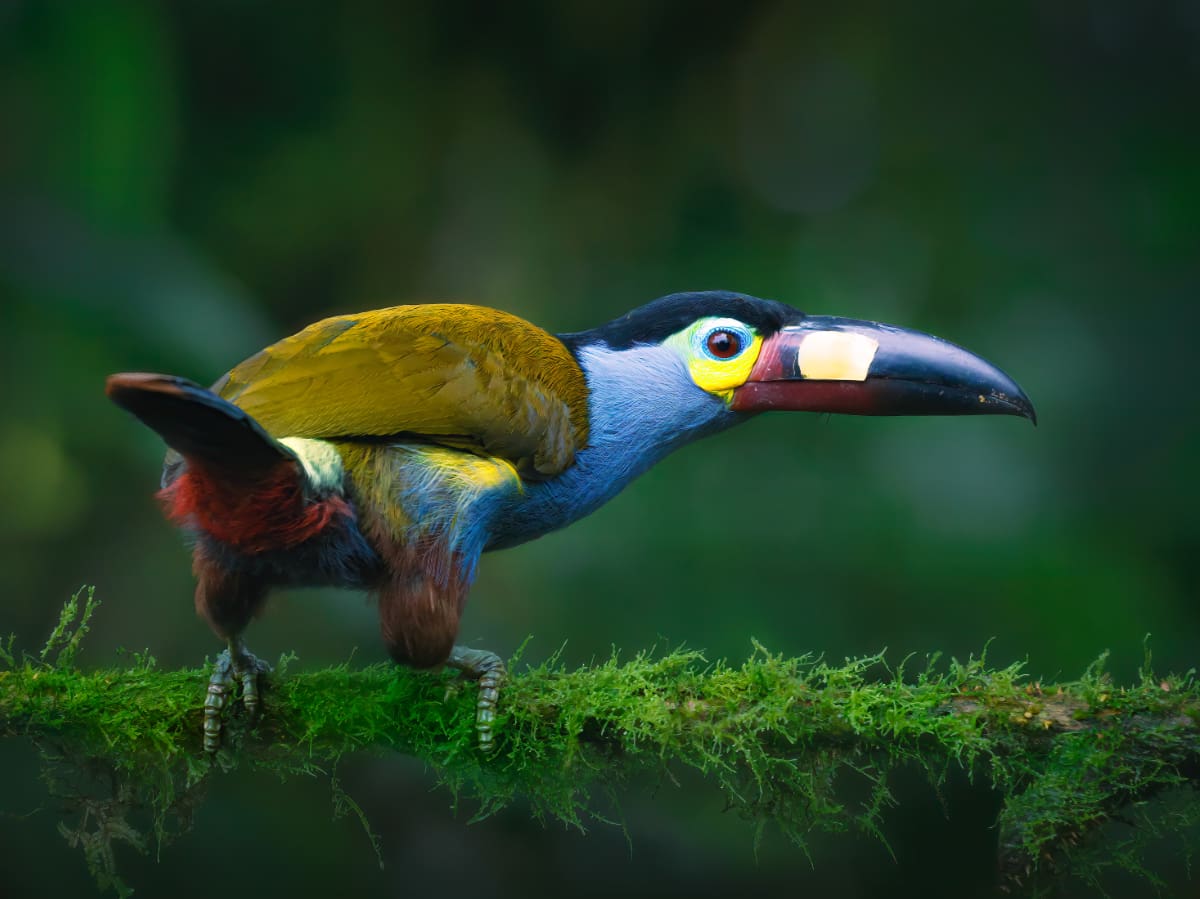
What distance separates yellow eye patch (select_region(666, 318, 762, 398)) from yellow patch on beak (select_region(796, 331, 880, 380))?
0.36 ft

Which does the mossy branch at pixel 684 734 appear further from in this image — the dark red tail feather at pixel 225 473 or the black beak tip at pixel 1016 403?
the black beak tip at pixel 1016 403

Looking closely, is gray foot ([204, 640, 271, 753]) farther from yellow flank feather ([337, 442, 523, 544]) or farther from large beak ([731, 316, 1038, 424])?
large beak ([731, 316, 1038, 424])

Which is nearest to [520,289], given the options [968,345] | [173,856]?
[968,345]

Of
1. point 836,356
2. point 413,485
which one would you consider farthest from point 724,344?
point 413,485

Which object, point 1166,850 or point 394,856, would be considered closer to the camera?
point 1166,850

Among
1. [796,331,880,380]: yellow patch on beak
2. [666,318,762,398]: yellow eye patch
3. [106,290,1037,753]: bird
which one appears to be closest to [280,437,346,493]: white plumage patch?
[106,290,1037,753]: bird

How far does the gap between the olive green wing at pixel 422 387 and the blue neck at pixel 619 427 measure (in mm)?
54

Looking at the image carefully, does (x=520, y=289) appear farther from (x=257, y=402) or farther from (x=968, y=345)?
(x=257, y=402)

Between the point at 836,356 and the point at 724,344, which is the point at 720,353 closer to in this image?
the point at 724,344

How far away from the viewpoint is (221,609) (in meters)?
2.25

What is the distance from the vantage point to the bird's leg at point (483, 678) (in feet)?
7.11

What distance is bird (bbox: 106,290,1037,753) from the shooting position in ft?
6.95

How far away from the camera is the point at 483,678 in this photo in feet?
7.33

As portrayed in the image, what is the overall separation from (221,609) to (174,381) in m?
0.64
